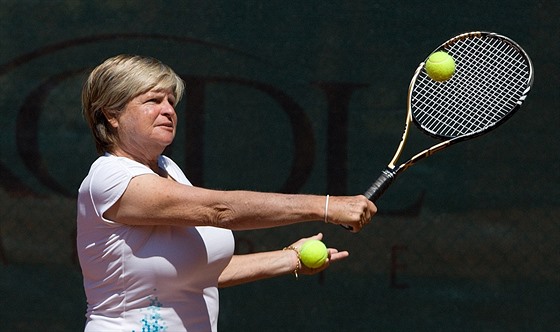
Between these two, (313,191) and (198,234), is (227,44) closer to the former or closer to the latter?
(313,191)

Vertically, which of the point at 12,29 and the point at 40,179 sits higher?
the point at 12,29

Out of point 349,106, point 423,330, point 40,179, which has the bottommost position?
point 423,330

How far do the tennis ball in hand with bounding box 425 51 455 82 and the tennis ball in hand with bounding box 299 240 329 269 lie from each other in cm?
65

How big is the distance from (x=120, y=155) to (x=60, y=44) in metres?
1.84

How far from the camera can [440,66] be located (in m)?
2.89

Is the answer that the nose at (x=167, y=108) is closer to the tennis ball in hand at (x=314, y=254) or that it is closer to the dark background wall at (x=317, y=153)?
the tennis ball in hand at (x=314, y=254)

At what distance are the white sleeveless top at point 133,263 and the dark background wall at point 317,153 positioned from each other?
64.7 inches

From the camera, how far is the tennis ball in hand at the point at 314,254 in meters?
2.53

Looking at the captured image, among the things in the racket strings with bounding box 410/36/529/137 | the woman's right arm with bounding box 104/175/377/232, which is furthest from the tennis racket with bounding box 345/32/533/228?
the woman's right arm with bounding box 104/175/377/232

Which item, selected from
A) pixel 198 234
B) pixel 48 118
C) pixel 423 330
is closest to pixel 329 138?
pixel 423 330

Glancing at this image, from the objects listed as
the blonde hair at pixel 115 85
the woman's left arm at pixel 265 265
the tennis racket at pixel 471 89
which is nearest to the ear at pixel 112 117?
the blonde hair at pixel 115 85

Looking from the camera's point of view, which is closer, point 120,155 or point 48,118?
point 120,155

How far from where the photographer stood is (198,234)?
7.89ft

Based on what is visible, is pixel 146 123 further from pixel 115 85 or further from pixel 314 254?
pixel 314 254
